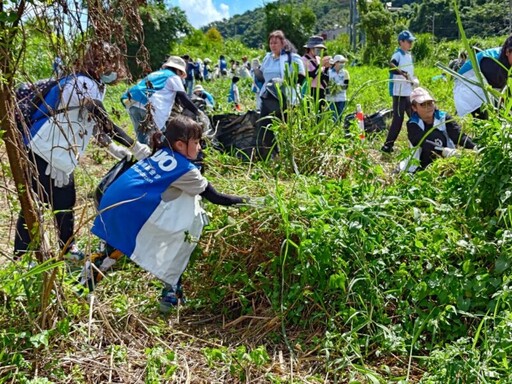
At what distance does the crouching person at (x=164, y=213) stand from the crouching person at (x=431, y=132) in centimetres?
160

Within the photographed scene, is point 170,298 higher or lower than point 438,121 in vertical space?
lower

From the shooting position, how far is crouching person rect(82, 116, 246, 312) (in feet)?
10.2

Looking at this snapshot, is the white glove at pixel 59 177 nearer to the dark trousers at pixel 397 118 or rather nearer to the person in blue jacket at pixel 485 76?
the person in blue jacket at pixel 485 76

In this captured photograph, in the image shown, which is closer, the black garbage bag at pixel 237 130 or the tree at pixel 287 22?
the black garbage bag at pixel 237 130

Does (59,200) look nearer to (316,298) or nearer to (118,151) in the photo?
(118,151)

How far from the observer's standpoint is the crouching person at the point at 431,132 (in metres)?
4.16

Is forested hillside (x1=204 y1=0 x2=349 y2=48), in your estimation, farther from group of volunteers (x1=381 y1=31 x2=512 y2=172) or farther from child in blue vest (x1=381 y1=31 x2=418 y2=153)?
group of volunteers (x1=381 y1=31 x2=512 y2=172)

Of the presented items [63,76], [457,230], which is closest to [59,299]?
[63,76]

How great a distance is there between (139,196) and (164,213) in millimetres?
149

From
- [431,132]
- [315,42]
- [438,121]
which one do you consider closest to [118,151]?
[431,132]

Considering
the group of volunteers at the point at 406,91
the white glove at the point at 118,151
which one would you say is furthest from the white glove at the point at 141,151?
the group of volunteers at the point at 406,91

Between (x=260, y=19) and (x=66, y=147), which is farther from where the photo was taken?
(x=260, y=19)

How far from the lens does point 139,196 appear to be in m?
3.13

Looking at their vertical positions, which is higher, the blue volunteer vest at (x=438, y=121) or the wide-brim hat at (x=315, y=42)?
the wide-brim hat at (x=315, y=42)
